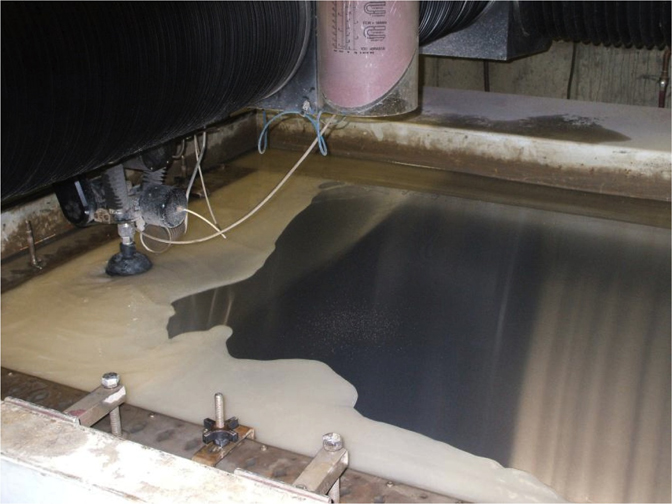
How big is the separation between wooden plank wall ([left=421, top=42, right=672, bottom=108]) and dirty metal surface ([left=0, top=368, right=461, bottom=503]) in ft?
9.10

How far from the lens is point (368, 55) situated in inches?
64.5

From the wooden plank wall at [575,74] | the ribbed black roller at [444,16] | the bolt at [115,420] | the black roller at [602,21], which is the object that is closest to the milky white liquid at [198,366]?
the bolt at [115,420]

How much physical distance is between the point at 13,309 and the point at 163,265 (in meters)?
0.45

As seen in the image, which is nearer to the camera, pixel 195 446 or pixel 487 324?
pixel 195 446

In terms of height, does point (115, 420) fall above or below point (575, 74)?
below

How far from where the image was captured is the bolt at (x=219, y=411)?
5.15ft

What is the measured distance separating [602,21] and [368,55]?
1.30 metres

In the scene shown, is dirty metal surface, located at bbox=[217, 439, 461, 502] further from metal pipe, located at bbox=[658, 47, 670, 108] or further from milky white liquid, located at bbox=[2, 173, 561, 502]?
metal pipe, located at bbox=[658, 47, 670, 108]

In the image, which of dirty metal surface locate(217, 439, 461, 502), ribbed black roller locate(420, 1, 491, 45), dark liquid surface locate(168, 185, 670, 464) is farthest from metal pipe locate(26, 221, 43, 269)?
ribbed black roller locate(420, 1, 491, 45)

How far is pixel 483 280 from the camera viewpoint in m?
2.38

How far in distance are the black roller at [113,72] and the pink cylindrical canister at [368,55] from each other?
11 centimetres

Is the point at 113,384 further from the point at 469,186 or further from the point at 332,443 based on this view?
the point at 469,186

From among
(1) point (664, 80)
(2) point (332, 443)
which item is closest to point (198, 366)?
(2) point (332, 443)

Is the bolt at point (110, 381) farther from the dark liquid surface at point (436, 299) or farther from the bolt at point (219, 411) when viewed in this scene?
the dark liquid surface at point (436, 299)
